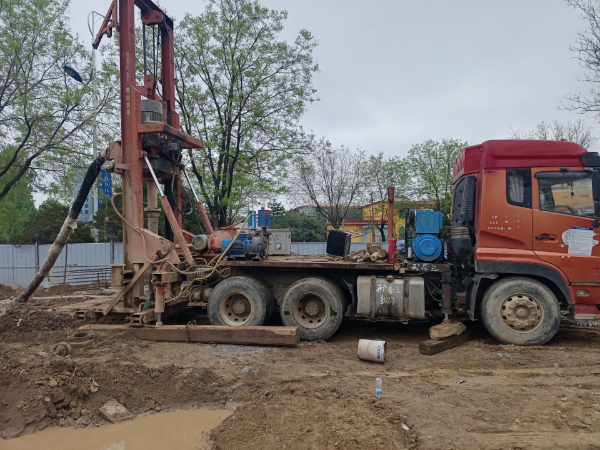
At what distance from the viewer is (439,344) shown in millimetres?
6773

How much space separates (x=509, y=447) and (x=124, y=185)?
24.0 feet

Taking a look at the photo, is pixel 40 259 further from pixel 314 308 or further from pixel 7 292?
pixel 314 308

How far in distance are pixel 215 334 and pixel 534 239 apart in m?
5.63

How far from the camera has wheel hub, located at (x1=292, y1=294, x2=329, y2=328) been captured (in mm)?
7754

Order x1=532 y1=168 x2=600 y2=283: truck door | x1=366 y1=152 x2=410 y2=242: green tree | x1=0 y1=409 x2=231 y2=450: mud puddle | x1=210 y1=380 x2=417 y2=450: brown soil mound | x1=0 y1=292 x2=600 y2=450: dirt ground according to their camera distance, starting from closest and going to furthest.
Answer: x1=210 y1=380 x2=417 y2=450: brown soil mound < x1=0 y1=292 x2=600 y2=450: dirt ground < x1=0 y1=409 x2=231 y2=450: mud puddle < x1=532 y1=168 x2=600 y2=283: truck door < x1=366 y1=152 x2=410 y2=242: green tree

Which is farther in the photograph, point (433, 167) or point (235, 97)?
point (433, 167)

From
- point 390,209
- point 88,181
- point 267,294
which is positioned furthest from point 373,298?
point 88,181

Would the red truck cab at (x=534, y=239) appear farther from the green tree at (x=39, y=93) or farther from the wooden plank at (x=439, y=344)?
the green tree at (x=39, y=93)

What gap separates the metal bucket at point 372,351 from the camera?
6238mm

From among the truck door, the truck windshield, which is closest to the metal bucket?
the truck door

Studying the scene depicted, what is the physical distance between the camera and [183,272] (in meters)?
7.88

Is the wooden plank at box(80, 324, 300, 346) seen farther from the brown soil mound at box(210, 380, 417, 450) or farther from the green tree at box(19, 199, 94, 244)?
the green tree at box(19, 199, 94, 244)

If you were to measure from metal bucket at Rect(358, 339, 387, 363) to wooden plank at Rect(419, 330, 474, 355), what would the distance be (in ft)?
2.91

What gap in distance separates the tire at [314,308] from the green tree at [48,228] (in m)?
16.6
